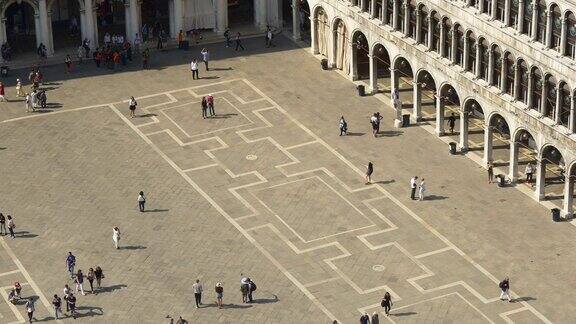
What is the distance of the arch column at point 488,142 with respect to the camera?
130m

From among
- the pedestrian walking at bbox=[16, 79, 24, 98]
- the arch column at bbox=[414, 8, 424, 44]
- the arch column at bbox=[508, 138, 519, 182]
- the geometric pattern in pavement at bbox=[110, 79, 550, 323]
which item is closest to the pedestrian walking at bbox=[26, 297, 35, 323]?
the geometric pattern in pavement at bbox=[110, 79, 550, 323]

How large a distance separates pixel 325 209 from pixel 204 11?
134ft

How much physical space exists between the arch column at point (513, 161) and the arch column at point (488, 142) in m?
2.66

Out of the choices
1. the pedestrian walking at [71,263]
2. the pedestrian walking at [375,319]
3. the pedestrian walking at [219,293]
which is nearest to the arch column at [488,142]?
the pedestrian walking at [375,319]

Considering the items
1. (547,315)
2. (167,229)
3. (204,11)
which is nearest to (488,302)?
(547,315)

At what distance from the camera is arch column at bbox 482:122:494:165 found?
13012 centimetres

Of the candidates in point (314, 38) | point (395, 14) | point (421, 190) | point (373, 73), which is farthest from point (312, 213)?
point (314, 38)

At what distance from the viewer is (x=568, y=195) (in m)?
122

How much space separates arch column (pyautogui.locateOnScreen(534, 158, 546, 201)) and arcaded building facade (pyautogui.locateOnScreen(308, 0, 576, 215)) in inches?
3.9

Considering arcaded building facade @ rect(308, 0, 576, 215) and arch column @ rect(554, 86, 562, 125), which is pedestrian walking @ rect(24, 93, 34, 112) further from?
arch column @ rect(554, 86, 562, 125)

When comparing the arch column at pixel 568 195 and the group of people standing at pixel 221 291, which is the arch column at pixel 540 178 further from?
the group of people standing at pixel 221 291

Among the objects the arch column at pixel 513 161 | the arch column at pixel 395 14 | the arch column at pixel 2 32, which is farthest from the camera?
the arch column at pixel 2 32

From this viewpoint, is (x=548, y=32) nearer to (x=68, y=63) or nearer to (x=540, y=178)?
(x=540, y=178)

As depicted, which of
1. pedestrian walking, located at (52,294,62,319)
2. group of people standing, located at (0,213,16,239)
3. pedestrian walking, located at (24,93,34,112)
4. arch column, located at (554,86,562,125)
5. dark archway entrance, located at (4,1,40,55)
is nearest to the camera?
pedestrian walking, located at (52,294,62,319)
